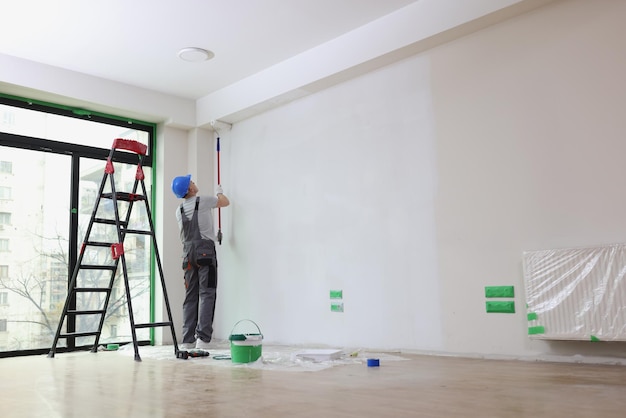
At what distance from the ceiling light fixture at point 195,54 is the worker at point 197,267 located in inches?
44.3

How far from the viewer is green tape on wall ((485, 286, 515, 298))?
372cm

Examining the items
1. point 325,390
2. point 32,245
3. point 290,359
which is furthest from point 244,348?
point 32,245

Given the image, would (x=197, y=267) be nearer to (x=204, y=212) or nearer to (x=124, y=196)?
(x=204, y=212)

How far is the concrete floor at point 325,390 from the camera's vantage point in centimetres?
212

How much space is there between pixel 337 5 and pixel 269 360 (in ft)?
8.98

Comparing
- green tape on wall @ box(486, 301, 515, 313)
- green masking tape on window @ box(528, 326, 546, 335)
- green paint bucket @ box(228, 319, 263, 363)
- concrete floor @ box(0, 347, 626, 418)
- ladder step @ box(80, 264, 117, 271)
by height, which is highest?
ladder step @ box(80, 264, 117, 271)

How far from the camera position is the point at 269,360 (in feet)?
12.6

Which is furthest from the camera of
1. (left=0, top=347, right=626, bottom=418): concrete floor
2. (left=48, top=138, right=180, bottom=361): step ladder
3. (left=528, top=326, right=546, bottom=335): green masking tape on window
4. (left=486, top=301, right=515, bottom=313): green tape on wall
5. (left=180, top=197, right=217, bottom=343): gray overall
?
(left=180, top=197, right=217, bottom=343): gray overall

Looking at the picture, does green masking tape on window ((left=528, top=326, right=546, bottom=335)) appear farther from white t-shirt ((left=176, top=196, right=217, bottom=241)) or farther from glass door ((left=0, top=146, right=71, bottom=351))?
glass door ((left=0, top=146, right=71, bottom=351))

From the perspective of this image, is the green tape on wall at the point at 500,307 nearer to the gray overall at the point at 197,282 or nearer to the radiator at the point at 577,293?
the radiator at the point at 577,293

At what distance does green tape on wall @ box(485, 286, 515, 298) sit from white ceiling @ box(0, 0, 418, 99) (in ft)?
7.49

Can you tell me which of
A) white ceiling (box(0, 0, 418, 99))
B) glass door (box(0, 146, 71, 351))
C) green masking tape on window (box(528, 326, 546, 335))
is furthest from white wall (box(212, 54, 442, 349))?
glass door (box(0, 146, 71, 351))

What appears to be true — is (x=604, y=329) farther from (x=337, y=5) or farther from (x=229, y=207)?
(x=229, y=207)

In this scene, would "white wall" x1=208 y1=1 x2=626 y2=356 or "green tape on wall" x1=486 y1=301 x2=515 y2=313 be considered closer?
"white wall" x1=208 y1=1 x2=626 y2=356
